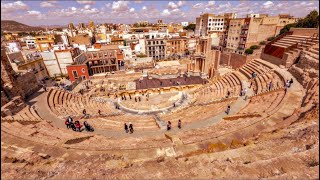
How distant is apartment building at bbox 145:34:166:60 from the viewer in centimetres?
5269

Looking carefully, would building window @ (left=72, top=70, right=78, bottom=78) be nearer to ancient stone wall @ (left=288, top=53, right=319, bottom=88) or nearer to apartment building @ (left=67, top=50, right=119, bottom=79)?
apartment building @ (left=67, top=50, right=119, bottom=79)

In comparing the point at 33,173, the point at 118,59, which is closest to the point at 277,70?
→ the point at 33,173

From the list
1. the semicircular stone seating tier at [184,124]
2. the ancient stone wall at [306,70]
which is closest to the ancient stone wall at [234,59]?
the semicircular stone seating tier at [184,124]

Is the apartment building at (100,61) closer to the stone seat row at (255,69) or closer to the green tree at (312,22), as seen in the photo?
the stone seat row at (255,69)

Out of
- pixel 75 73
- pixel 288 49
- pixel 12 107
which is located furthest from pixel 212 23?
pixel 12 107

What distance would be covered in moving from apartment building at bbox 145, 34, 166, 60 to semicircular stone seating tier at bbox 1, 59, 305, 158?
29394mm

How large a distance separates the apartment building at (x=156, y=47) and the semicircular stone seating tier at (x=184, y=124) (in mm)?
29394

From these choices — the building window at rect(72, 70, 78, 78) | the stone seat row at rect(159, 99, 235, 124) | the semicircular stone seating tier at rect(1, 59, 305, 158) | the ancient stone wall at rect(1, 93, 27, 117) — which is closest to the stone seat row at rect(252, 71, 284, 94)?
the semicircular stone seating tier at rect(1, 59, 305, 158)

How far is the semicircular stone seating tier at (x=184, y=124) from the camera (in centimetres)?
1165

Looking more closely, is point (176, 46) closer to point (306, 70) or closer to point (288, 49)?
point (288, 49)

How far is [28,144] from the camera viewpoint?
12320mm

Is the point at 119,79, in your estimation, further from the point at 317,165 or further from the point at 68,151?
the point at 317,165

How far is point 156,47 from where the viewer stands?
178ft

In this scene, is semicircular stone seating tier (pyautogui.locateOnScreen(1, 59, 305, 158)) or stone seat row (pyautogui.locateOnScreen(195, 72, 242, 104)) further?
stone seat row (pyautogui.locateOnScreen(195, 72, 242, 104))
